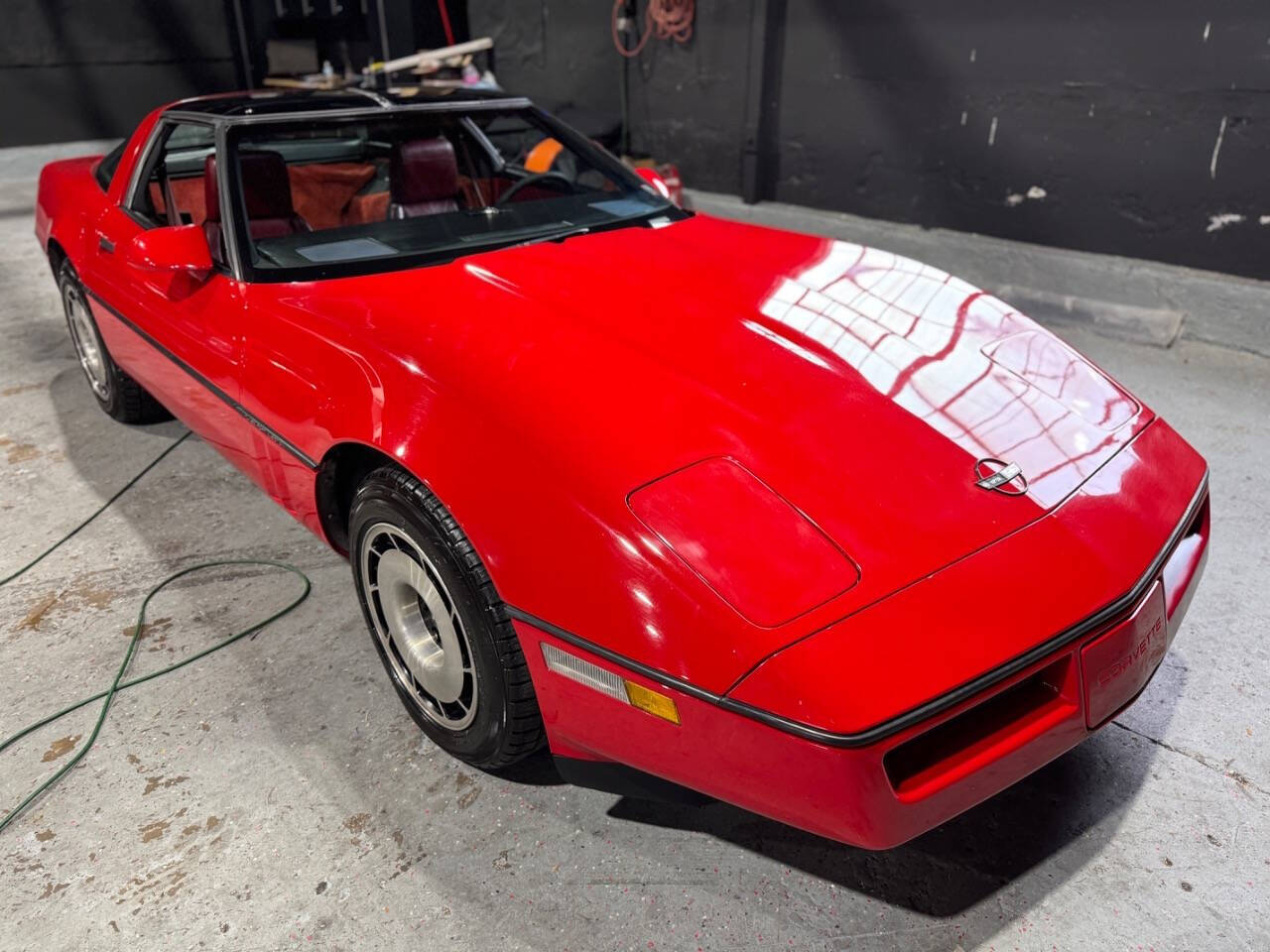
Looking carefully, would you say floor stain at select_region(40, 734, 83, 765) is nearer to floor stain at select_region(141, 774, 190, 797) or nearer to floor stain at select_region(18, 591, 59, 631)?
floor stain at select_region(141, 774, 190, 797)

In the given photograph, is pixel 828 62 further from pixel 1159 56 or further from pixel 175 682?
pixel 175 682

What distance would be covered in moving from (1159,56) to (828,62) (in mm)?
2094

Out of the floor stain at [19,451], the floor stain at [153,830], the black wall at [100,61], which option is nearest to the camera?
the floor stain at [153,830]

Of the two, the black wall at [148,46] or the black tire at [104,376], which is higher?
the black wall at [148,46]

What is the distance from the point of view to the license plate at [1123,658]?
1.49m

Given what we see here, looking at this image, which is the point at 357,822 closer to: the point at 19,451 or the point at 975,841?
the point at 975,841

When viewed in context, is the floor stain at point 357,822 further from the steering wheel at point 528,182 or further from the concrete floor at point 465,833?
the steering wheel at point 528,182

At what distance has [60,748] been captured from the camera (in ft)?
6.64

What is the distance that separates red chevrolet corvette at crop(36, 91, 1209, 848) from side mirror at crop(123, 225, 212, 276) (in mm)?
10

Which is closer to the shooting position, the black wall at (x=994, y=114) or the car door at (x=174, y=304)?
the car door at (x=174, y=304)

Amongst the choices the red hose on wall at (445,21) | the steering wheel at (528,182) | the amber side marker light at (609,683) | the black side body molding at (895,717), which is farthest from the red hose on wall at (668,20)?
the amber side marker light at (609,683)

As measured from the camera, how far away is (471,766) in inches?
76.8

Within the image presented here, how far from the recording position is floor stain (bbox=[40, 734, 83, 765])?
78.7 inches

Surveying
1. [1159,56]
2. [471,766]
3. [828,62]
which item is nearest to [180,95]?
[828,62]
